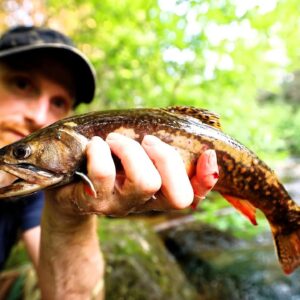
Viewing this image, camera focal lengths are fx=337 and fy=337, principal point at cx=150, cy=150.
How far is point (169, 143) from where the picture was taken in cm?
165

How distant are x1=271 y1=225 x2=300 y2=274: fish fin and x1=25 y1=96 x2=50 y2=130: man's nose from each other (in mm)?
1897

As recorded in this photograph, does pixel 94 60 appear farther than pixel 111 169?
Yes

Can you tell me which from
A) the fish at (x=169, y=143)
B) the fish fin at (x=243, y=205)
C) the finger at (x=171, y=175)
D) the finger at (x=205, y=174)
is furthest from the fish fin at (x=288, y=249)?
the finger at (x=171, y=175)

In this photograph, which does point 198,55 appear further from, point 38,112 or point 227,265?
point 227,265

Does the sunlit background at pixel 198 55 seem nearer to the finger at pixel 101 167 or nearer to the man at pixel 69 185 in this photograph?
the man at pixel 69 185

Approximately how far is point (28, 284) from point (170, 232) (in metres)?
3.38

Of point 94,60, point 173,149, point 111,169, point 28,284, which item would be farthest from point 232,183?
point 94,60

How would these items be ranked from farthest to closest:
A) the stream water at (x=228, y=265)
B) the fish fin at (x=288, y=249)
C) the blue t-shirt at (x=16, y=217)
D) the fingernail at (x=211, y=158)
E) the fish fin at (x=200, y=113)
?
the stream water at (x=228, y=265) < the blue t-shirt at (x=16, y=217) < the fish fin at (x=288, y=249) < the fish fin at (x=200, y=113) < the fingernail at (x=211, y=158)

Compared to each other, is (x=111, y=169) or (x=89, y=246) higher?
(x=111, y=169)

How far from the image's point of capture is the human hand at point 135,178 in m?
1.39

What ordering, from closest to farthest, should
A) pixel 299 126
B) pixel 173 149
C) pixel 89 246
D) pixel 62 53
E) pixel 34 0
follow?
pixel 173 149 < pixel 89 246 < pixel 62 53 < pixel 34 0 < pixel 299 126

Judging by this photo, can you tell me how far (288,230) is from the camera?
2164 millimetres

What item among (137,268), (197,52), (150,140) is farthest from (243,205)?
(197,52)

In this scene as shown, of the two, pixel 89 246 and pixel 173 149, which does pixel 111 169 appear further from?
pixel 89 246
